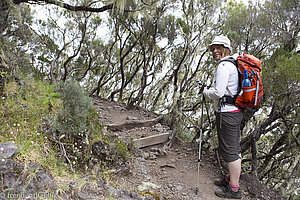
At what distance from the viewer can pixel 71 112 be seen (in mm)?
4121

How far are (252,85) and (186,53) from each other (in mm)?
4531

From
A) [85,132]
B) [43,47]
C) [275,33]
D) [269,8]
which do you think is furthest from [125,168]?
[43,47]

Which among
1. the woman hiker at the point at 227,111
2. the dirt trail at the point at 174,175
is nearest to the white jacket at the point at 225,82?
the woman hiker at the point at 227,111

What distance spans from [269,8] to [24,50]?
8.00 meters

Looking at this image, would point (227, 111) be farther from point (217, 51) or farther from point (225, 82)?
point (217, 51)

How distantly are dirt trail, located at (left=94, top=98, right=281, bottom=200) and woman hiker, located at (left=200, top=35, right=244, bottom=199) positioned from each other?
21.7 inches

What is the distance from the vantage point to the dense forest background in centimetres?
432

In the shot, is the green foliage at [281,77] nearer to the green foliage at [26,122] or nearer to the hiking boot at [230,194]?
the hiking boot at [230,194]

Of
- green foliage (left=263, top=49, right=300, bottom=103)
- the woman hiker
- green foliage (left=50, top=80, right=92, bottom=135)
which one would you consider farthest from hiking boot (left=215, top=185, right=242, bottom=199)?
green foliage (left=50, top=80, right=92, bottom=135)

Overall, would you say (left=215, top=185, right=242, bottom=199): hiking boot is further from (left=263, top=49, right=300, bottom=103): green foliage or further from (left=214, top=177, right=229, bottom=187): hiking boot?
(left=263, top=49, right=300, bottom=103): green foliage

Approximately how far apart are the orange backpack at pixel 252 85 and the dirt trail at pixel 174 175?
5.64 feet

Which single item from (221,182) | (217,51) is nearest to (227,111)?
(217,51)

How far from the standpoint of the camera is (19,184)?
2.20 metres

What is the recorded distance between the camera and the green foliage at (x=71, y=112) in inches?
145
